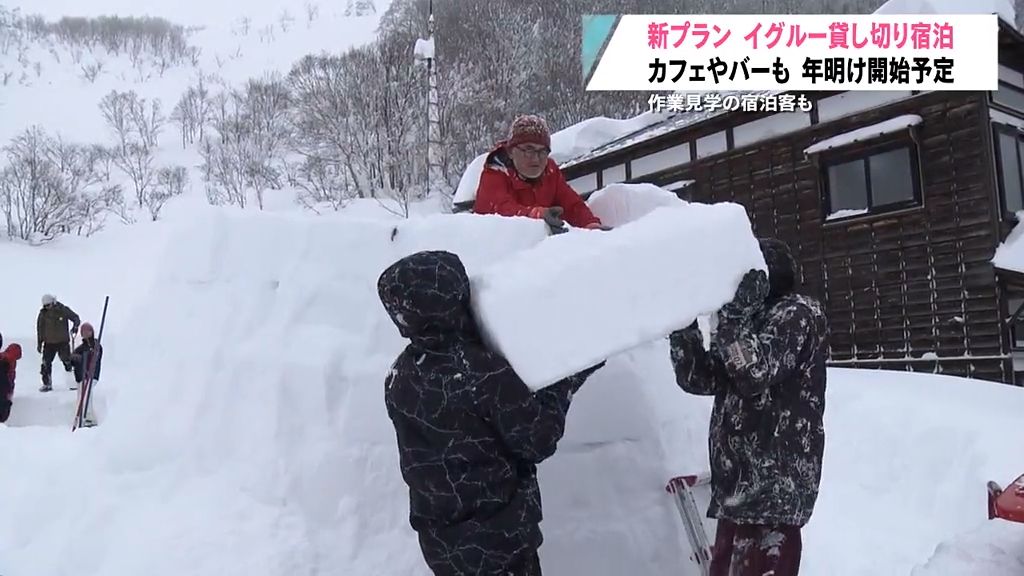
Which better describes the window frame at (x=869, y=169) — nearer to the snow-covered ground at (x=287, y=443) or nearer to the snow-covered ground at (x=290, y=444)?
the snow-covered ground at (x=290, y=444)

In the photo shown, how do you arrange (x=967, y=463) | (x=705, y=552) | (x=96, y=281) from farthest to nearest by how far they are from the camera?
(x=96, y=281) < (x=967, y=463) < (x=705, y=552)

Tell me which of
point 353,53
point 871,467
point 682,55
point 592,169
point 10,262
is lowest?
point 871,467

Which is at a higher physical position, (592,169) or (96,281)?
(592,169)

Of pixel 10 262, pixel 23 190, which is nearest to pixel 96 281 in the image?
pixel 10 262

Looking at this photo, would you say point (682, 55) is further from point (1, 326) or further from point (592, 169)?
point (1, 326)

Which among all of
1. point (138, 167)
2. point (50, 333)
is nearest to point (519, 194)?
point (50, 333)

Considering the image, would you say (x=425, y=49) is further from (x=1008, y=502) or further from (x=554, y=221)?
(x=1008, y=502)

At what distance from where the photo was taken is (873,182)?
10469 millimetres

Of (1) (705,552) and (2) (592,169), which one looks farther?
(2) (592,169)

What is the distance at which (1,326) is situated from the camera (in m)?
13.4

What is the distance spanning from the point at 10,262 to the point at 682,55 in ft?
53.7
